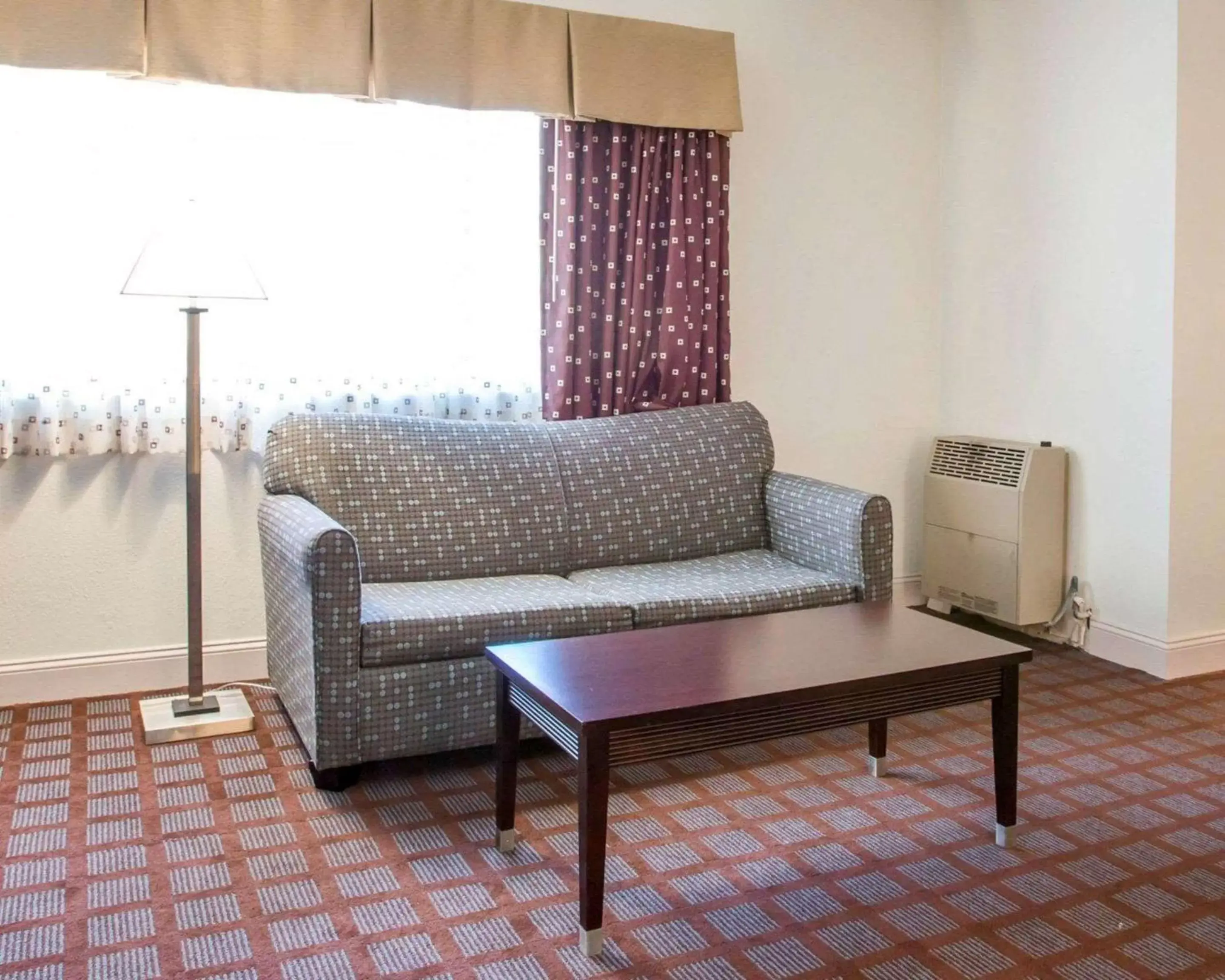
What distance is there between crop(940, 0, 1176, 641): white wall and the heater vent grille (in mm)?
145

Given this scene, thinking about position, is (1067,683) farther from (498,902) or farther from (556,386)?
(498,902)

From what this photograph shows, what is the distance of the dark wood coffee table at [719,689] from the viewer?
192 centimetres

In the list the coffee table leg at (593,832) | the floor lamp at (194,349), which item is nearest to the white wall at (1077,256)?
the coffee table leg at (593,832)

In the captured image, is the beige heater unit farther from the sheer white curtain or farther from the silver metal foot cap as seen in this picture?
the silver metal foot cap

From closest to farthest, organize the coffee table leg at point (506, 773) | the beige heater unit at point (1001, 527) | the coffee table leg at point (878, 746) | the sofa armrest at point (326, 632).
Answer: the coffee table leg at point (506, 773) < the sofa armrest at point (326, 632) < the coffee table leg at point (878, 746) < the beige heater unit at point (1001, 527)

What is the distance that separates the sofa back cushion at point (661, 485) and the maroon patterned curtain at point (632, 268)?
18 centimetres

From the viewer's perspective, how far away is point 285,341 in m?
3.39

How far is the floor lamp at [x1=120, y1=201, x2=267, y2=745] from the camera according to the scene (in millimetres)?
2807

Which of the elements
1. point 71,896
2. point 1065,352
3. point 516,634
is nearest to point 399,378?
point 516,634

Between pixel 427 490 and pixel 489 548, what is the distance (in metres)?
0.23

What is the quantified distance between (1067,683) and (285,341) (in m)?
2.53

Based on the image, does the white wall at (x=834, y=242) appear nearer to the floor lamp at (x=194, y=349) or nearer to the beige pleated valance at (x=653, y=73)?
the beige pleated valance at (x=653, y=73)

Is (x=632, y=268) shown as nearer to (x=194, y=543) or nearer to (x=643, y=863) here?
(x=194, y=543)

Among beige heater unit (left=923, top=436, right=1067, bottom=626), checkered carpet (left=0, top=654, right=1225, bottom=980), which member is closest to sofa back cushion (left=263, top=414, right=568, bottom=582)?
checkered carpet (left=0, top=654, right=1225, bottom=980)
